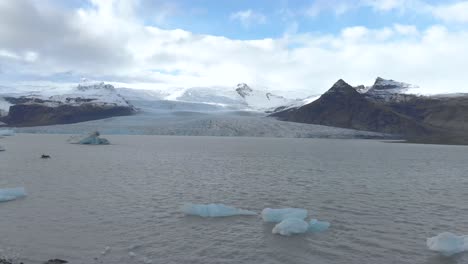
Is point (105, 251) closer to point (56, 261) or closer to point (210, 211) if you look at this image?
point (56, 261)

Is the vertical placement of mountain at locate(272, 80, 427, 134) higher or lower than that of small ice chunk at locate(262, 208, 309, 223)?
higher

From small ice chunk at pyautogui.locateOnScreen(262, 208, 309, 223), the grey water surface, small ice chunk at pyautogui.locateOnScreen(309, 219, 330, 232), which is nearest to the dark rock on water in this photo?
the grey water surface

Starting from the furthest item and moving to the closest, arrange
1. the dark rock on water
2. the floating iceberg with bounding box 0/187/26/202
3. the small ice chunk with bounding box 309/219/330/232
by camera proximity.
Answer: the floating iceberg with bounding box 0/187/26/202, the small ice chunk with bounding box 309/219/330/232, the dark rock on water

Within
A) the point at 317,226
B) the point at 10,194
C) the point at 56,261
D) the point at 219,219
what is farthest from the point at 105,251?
the point at 10,194

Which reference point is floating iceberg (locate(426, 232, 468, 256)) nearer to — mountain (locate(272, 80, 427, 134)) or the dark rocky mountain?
the dark rocky mountain

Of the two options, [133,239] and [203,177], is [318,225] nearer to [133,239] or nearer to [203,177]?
[133,239]

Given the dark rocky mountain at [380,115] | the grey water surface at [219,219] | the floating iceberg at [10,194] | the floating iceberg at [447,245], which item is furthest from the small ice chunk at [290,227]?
the dark rocky mountain at [380,115]

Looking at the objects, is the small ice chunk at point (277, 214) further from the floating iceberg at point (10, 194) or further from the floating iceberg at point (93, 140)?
the floating iceberg at point (93, 140)
